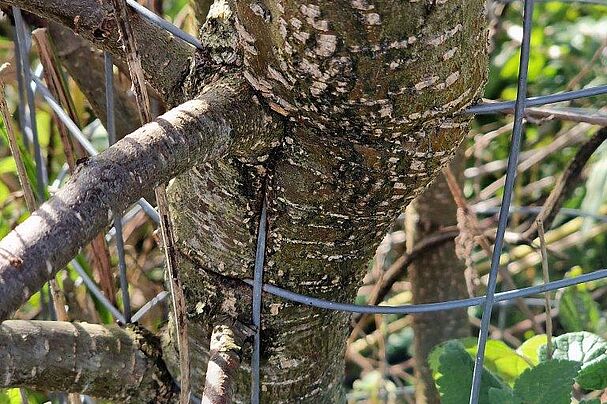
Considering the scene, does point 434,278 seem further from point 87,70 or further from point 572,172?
point 87,70

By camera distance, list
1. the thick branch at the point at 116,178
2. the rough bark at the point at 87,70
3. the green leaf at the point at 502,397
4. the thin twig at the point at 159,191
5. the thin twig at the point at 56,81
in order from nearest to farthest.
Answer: the thick branch at the point at 116,178 → the thin twig at the point at 159,191 → the green leaf at the point at 502,397 → the thin twig at the point at 56,81 → the rough bark at the point at 87,70

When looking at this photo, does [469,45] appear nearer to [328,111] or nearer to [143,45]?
[328,111]

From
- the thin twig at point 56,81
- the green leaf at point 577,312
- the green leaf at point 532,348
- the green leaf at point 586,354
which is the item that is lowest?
the green leaf at point 586,354

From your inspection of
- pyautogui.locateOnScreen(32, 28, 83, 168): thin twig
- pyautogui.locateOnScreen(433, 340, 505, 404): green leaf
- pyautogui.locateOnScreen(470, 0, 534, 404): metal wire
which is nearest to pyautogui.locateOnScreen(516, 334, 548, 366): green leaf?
pyautogui.locateOnScreen(433, 340, 505, 404): green leaf

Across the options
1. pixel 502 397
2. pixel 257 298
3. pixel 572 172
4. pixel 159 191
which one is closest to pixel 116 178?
pixel 159 191

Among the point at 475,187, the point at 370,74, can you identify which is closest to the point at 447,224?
the point at 475,187

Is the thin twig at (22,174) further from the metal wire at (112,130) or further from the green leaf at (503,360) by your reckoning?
the green leaf at (503,360)

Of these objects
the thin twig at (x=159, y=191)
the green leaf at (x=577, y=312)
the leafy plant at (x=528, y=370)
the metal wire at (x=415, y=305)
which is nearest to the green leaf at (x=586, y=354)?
the leafy plant at (x=528, y=370)
